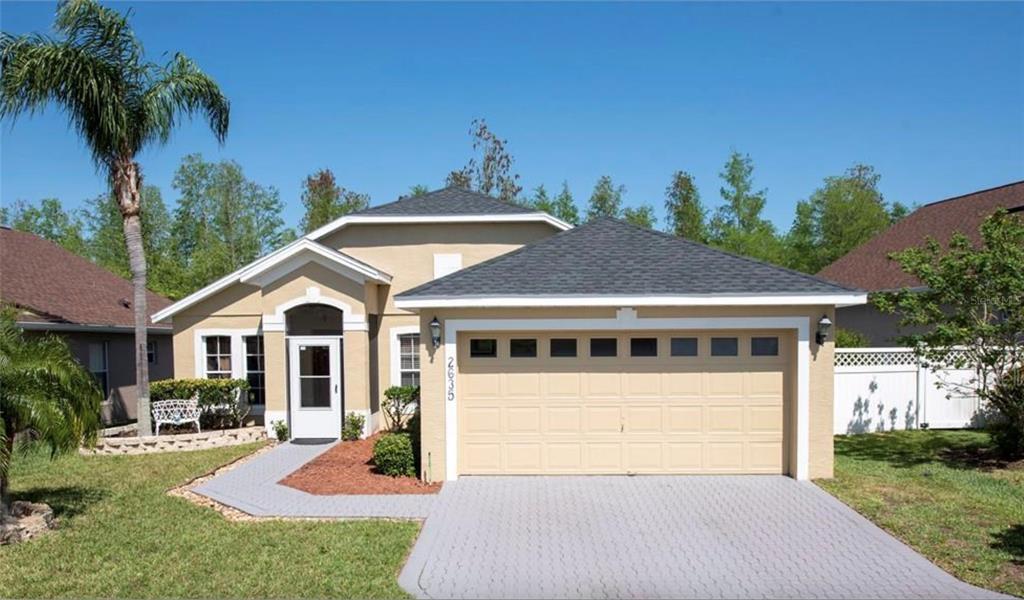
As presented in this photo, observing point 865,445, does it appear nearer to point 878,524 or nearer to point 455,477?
point 878,524

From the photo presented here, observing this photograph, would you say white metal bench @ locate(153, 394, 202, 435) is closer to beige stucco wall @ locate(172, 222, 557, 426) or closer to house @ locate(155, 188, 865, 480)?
beige stucco wall @ locate(172, 222, 557, 426)

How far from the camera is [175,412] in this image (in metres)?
14.9

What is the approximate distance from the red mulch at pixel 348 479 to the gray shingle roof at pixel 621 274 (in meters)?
3.00

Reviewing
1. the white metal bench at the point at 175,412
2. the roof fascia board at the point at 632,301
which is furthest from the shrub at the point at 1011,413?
the white metal bench at the point at 175,412

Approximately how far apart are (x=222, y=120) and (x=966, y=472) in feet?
53.5

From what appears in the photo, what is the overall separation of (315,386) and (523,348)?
6.37 m

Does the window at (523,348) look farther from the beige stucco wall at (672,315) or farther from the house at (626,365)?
the beige stucco wall at (672,315)

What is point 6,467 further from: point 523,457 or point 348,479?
point 523,457

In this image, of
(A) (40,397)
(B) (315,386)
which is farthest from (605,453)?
(A) (40,397)

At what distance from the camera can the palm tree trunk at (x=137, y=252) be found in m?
13.8

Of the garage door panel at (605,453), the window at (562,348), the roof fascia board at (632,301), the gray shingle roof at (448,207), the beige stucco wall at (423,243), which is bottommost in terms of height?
the garage door panel at (605,453)

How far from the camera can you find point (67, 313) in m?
16.8

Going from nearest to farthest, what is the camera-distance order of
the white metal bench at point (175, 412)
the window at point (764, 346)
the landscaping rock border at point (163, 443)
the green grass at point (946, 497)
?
the green grass at point (946, 497)
the window at point (764, 346)
the landscaping rock border at point (163, 443)
the white metal bench at point (175, 412)

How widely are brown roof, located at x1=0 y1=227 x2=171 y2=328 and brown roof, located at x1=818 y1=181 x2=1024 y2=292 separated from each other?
2184 cm
